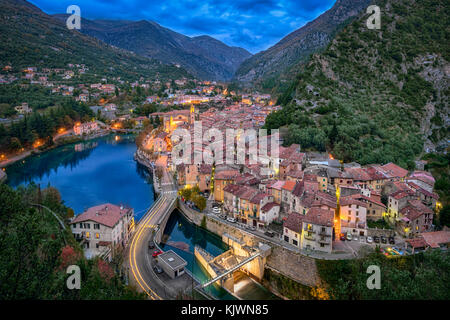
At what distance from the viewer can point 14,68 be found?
5350cm

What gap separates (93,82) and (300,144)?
56.1 meters

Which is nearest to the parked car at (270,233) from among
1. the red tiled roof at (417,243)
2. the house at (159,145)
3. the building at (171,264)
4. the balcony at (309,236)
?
the balcony at (309,236)

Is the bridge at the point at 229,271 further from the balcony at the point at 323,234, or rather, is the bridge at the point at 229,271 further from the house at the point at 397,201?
the house at the point at 397,201

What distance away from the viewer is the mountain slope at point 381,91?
23969mm

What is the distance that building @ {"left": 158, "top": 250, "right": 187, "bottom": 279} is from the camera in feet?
37.7

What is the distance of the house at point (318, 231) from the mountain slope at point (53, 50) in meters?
64.6

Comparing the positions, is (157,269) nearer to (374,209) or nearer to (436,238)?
(374,209)

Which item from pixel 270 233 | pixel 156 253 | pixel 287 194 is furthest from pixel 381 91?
pixel 156 253

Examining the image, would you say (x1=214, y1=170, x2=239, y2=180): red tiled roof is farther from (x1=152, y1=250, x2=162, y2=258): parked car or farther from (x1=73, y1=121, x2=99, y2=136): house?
(x1=73, y1=121, x2=99, y2=136): house

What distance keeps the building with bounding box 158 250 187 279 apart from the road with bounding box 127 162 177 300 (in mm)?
533

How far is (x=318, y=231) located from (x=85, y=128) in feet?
137
